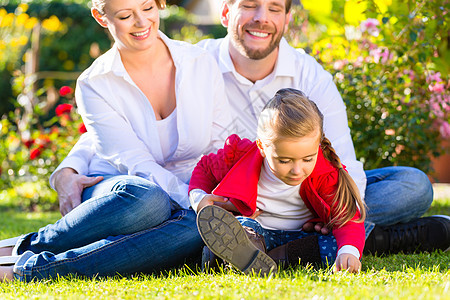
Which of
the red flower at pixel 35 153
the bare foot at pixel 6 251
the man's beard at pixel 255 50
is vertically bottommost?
the bare foot at pixel 6 251

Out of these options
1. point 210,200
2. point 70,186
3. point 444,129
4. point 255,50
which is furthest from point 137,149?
point 444,129

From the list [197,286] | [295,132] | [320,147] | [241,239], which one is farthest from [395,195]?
Answer: [197,286]

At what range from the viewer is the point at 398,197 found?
324 cm

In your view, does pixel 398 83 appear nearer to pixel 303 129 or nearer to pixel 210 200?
pixel 303 129

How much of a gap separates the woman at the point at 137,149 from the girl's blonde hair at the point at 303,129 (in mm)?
624

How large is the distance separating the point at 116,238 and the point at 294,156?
0.88m

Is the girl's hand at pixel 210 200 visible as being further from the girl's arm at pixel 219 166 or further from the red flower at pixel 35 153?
the red flower at pixel 35 153

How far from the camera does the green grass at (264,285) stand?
1.97 m

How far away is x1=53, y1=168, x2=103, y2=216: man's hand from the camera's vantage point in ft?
10.2

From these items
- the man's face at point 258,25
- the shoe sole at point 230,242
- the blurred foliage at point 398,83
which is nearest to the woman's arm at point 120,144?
the shoe sole at point 230,242

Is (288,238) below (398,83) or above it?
below

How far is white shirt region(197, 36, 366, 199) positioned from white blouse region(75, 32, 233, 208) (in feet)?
0.53

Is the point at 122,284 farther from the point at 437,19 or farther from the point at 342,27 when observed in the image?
the point at 342,27

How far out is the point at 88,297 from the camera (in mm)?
2107
